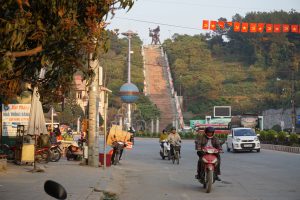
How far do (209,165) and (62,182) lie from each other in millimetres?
3776

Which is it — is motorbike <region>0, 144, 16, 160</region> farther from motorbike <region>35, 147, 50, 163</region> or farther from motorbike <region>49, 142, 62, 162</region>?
motorbike <region>49, 142, 62, 162</region>

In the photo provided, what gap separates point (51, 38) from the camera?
779cm

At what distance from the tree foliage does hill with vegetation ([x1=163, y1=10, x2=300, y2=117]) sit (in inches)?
3015

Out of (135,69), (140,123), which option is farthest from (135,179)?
(135,69)

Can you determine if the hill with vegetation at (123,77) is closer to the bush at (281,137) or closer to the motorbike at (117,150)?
the bush at (281,137)

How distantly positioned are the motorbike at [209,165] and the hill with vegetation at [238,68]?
69923 mm

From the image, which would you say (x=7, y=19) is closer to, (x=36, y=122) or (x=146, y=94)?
(x=36, y=122)

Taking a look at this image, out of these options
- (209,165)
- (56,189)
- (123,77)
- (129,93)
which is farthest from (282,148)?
(123,77)

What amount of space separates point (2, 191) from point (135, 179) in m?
6.59

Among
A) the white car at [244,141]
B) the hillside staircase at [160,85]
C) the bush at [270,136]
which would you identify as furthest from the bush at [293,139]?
the hillside staircase at [160,85]

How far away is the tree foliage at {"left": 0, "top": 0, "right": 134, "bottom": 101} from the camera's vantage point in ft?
23.8

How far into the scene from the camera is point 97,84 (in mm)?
21531

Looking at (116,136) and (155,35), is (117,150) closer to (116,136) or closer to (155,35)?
(116,136)

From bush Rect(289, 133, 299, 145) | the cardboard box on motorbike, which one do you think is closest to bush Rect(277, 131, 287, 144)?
bush Rect(289, 133, 299, 145)
